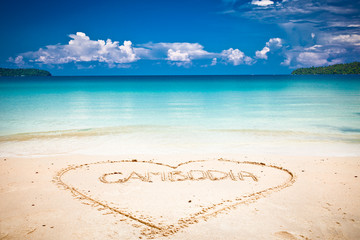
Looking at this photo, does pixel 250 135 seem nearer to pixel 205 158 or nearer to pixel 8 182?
pixel 205 158

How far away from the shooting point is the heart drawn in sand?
15.8 feet

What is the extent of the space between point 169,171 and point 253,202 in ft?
8.07

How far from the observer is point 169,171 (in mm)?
6938

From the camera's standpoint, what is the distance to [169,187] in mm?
5953

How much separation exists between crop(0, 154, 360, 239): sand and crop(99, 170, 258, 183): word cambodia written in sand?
0.03 meters

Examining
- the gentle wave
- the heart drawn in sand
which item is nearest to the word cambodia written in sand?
the heart drawn in sand

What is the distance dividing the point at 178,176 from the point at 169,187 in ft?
2.26

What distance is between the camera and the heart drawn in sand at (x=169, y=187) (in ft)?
15.8

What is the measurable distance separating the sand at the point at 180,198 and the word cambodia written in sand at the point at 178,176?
0.03 meters

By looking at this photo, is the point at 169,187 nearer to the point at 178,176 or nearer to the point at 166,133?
the point at 178,176

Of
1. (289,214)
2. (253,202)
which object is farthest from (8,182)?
(289,214)

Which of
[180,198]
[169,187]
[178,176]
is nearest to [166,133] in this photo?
[178,176]

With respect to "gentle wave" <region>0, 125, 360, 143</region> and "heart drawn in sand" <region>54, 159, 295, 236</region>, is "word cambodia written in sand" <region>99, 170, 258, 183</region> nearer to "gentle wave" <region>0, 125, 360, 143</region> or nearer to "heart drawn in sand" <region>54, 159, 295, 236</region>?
"heart drawn in sand" <region>54, 159, 295, 236</region>

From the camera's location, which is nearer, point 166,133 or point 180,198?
point 180,198
